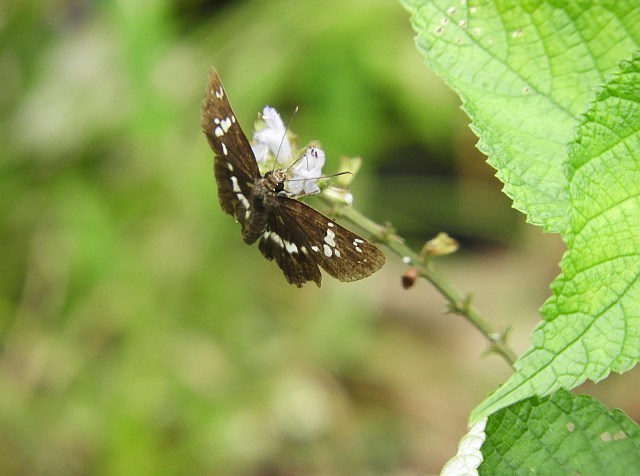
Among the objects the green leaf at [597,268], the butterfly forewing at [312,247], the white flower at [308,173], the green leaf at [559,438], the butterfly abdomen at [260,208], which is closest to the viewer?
the green leaf at [597,268]

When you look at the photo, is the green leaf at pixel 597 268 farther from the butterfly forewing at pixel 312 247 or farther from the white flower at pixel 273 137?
the white flower at pixel 273 137

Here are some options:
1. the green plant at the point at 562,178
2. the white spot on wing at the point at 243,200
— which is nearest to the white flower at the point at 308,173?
the white spot on wing at the point at 243,200

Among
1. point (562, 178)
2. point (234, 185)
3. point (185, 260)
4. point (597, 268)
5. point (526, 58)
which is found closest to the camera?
point (597, 268)

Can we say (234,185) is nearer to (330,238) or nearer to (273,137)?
(273,137)

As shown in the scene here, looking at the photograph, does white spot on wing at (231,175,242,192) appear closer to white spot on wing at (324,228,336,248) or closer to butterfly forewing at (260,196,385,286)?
butterfly forewing at (260,196,385,286)

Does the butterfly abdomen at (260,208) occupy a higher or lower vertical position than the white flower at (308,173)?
higher

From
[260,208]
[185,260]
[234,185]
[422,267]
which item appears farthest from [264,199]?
[185,260]

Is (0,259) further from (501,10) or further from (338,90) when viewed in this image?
(501,10)

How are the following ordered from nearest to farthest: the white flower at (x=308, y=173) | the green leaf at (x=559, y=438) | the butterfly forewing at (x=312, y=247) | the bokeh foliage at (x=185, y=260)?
1. the green leaf at (x=559, y=438)
2. the butterfly forewing at (x=312, y=247)
3. the white flower at (x=308, y=173)
4. the bokeh foliage at (x=185, y=260)
